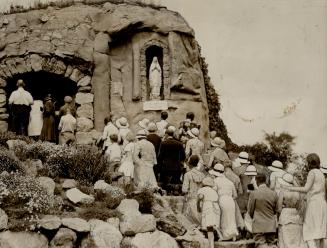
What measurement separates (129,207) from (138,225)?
94cm

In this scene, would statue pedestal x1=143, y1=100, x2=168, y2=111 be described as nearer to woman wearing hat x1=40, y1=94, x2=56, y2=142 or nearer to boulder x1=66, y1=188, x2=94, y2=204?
woman wearing hat x1=40, y1=94, x2=56, y2=142

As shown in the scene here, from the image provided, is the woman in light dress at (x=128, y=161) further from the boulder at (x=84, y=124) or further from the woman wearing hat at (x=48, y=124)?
the boulder at (x=84, y=124)

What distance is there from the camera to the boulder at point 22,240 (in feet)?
37.0

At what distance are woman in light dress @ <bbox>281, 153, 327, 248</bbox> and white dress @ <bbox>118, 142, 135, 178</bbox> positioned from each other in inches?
193

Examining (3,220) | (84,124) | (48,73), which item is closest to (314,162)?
(3,220)

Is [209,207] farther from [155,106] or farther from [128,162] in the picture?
[155,106]

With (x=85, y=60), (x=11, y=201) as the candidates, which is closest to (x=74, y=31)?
(x=85, y=60)

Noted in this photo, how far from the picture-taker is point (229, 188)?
45.1 feet

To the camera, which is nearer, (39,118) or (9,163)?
(9,163)

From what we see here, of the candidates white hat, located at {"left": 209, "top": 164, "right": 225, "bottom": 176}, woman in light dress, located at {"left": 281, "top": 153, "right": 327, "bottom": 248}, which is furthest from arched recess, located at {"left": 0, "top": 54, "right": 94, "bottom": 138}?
woman in light dress, located at {"left": 281, "top": 153, "right": 327, "bottom": 248}

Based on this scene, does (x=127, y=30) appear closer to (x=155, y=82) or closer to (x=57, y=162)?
(x=155, y=82)

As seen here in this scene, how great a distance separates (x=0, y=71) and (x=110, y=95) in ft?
13.3

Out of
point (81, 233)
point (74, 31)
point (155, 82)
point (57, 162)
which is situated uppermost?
point (74, 31)

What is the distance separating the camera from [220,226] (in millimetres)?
13570
